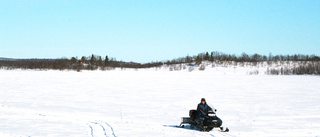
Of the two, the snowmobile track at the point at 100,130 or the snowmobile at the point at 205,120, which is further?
the snowmobile at the point at 205,120

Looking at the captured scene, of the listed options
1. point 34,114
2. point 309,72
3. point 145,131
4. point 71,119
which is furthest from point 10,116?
point 309,72

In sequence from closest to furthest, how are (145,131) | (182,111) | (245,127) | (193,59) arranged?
(145,131) < (245,127) < (182,111) < (193,59)

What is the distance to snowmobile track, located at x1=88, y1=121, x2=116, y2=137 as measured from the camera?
30.8ft

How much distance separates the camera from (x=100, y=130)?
10094 mm

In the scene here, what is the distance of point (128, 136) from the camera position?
9.29 m

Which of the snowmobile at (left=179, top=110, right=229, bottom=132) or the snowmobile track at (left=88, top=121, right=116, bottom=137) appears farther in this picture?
the snowmobile at (left=179, top=110, right=229, bottom=132)

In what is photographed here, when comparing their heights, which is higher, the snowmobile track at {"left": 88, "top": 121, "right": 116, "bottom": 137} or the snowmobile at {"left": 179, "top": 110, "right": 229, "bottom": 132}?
the snowmobile at {"left": 179, "top": 110, "right": 229, "bottom": 132}

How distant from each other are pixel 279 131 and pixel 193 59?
184 meters

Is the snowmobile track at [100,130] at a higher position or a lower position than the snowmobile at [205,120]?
lower

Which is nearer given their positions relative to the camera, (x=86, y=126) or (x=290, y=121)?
(x=86, y=126)

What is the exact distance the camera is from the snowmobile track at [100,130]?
9.39 metres

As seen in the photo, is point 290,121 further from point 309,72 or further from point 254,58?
point 254,58

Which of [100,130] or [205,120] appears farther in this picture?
[205,120]

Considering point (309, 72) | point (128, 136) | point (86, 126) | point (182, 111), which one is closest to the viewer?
point (128, 136)
